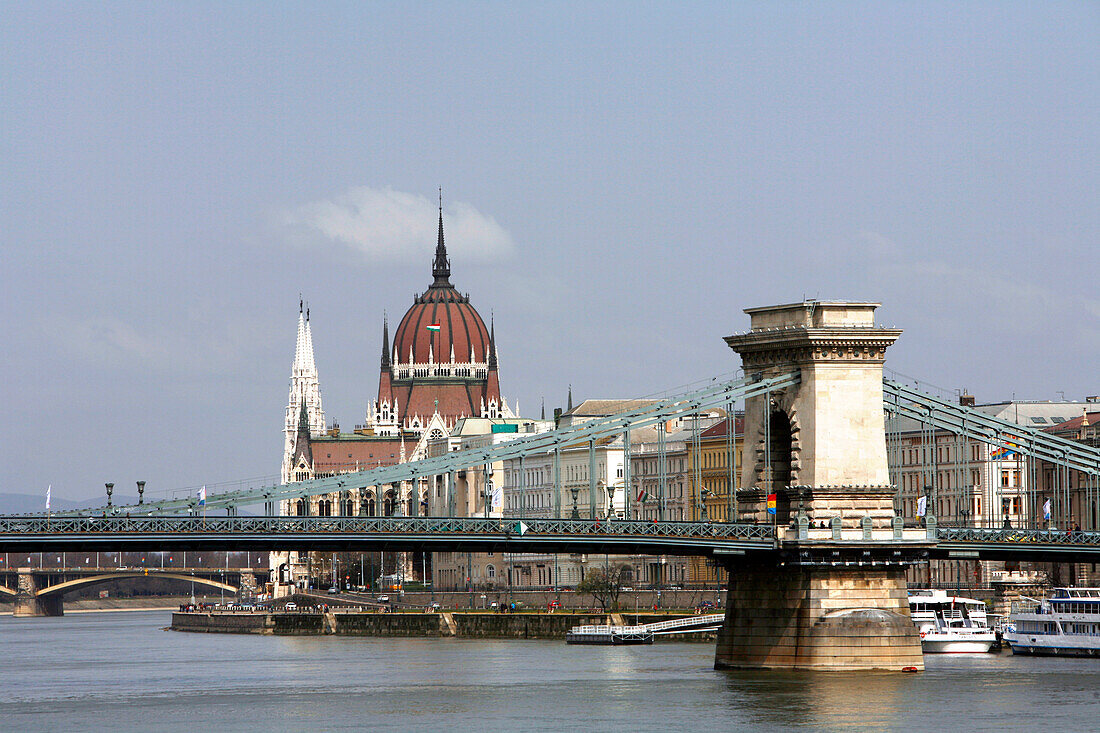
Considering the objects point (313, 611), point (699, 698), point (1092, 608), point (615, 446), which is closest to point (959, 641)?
point (1092, 608)

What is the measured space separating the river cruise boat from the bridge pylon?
2385 centimetres

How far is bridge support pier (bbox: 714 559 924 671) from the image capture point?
73.3 metres

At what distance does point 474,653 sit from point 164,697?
128 feet

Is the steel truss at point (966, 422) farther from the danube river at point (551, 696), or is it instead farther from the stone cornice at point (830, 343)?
the danube river at point (551, 696)

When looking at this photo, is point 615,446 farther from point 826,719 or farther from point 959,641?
point 826,719

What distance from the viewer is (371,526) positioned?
7762 cm

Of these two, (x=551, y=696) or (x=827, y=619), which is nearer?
(x=827, y=619)

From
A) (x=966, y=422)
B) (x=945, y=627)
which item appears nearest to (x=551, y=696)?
(x=966, y=422)

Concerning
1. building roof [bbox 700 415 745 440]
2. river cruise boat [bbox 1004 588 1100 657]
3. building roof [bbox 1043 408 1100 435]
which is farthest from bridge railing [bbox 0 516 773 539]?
building roof [bbox 700 415 745 440]

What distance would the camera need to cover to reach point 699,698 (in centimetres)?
7256

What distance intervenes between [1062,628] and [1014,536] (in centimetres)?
1827

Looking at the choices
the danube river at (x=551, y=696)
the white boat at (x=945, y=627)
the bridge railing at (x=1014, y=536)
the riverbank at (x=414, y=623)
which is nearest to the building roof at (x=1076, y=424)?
the white boat at (x=945, y=627)

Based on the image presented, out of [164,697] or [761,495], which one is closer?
[761,495]

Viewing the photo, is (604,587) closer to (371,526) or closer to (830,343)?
(371,526)
